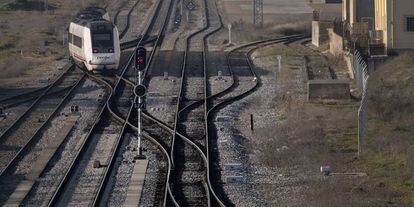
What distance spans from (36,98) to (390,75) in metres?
12.2

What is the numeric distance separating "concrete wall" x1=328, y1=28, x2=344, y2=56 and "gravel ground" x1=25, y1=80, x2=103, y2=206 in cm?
1205

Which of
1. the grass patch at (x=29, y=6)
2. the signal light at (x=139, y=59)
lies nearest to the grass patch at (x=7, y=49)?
the signal light at (x=139, y=59)

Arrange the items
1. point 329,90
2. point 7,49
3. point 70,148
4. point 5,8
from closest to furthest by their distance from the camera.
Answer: point 70,148 → point 329,90 → point 7,49 → point 5,8

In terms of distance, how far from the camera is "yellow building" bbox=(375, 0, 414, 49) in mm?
40031

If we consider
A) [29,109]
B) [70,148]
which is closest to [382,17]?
[29,109]

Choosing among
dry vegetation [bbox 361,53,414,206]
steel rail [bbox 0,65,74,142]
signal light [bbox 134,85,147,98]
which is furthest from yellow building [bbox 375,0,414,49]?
signal light [bbox 134,85,147,98]

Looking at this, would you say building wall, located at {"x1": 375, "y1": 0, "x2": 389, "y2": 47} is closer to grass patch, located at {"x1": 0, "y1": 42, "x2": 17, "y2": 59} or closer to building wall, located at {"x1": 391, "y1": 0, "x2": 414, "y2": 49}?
building wall, located at {"x1": 391, "y1": 0, "x2": 414, "y2": 49}

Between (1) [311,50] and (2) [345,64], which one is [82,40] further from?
(1) [311,50]

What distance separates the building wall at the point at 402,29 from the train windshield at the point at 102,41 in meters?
11.3

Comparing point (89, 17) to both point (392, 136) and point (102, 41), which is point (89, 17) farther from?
point (392, 136)

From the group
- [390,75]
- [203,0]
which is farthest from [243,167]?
[203,0]

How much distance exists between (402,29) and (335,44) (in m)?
5.32

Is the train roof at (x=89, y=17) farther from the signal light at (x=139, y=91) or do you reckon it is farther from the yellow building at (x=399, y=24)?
the signal light at (x=139, y=91)

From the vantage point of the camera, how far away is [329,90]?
1234 inches
